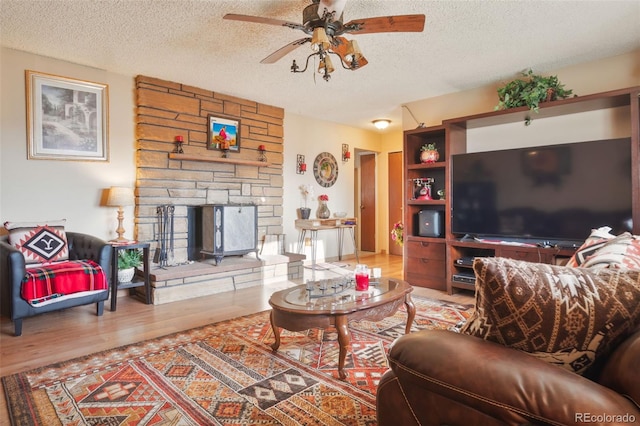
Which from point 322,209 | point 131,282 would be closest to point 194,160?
point 131,282

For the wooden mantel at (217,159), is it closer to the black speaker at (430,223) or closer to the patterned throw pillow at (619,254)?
the black speaker at (430,223)

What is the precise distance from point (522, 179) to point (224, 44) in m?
3.14

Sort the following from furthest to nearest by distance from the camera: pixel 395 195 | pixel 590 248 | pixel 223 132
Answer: pixel 395 195 < pixel 223 132 < pixel 590 248

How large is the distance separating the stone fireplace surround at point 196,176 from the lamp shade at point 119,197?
331mm

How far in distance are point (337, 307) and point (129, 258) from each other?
8.71 feet

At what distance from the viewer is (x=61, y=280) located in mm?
2945

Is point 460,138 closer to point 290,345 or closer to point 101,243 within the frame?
point 290,345

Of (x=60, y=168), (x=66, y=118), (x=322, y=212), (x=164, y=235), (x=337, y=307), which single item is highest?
(x=66, y=118)

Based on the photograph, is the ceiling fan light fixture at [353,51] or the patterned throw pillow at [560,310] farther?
the ceiling fan light fixture at [353,51]

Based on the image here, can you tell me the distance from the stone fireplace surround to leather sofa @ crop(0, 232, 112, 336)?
1.85 ft

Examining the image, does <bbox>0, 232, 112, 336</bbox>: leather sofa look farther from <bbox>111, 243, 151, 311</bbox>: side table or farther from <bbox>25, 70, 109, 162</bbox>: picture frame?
<bbox>25, 70, 109, 162</bbox>: picture frame

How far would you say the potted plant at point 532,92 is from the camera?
348cm

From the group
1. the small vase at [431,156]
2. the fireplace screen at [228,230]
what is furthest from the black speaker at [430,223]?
the fireplace screen at [228,230]

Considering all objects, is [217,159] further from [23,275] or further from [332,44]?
[332,44]
